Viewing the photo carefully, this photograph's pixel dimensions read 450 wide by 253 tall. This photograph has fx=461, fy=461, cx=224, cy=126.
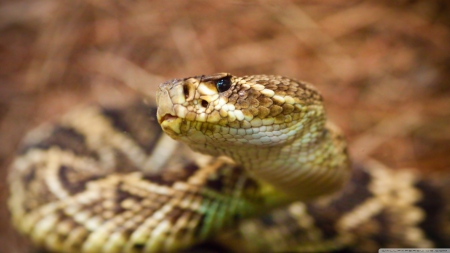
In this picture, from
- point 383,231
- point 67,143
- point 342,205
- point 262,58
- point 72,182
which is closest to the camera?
point 72,182

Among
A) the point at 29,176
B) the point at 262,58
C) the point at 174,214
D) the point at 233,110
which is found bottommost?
the point at 174,214

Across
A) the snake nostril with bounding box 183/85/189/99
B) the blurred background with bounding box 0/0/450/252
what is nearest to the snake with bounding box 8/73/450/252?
the snake nostril with bounding box 183/85/189/99

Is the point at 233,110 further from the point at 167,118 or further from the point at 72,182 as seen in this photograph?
the point at 72,182

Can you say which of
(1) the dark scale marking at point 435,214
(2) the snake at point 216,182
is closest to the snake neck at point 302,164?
(2) the snake at point 216,182

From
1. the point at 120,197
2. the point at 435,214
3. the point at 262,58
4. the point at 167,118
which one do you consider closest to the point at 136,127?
the point at 120,197

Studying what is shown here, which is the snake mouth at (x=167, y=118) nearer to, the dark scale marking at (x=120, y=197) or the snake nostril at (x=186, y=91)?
the snake nostril at (x=186, y=91)

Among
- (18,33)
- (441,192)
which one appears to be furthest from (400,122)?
(18,33)

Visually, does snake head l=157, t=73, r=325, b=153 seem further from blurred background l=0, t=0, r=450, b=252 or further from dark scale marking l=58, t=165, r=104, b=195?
blurred background l=0, t=0, r=450, b=252
